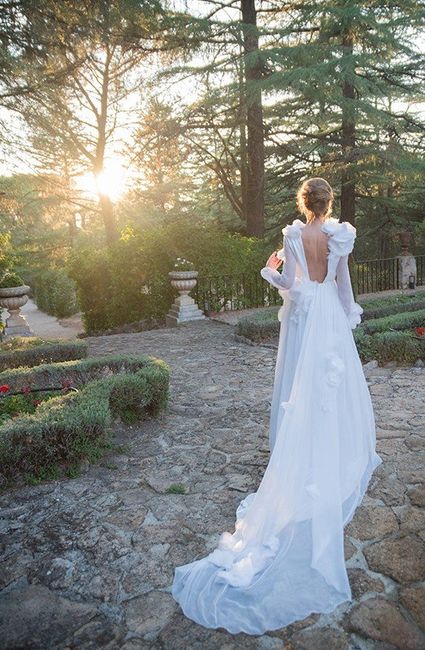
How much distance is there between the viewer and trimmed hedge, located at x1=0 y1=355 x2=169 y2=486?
4023 millimetres

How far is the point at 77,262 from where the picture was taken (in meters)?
13.6

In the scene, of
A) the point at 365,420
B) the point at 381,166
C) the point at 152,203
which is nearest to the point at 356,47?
the point at 381,166

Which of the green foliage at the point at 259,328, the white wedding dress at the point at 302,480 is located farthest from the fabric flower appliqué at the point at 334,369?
the green foliage at the point at 259,328

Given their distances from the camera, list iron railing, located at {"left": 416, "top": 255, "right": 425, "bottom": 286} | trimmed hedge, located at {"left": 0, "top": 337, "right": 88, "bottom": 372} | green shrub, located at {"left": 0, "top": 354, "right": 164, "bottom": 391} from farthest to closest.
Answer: iron railing, located at {"left": 416, "top": 255, "right": 425, "bottom": 286}, trimmed hedge, located at {"left": 0, "top": 337, "right": 88, "bottom": 372}, green shrub, located at {"left": 0, "top": 354, "right": 164, "bottom": 391}

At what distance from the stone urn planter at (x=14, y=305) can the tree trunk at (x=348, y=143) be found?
10.2 m

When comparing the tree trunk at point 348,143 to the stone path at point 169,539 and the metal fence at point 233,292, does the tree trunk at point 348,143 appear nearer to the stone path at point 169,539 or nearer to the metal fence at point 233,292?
the metal fence at point 233,292

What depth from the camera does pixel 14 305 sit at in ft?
38.4

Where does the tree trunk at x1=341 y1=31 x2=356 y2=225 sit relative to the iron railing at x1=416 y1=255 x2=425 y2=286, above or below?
above

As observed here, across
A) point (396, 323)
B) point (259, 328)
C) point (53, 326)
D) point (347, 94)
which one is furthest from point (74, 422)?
point (53, 326)

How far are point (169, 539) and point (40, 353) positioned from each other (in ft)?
16.9

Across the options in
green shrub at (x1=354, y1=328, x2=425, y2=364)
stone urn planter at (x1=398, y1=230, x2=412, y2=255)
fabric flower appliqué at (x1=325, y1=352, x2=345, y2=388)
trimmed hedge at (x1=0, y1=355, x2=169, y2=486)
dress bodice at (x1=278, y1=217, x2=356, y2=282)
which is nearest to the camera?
fabric flower appliqué at (x1=325, y1=352, x2=345, y2=388)

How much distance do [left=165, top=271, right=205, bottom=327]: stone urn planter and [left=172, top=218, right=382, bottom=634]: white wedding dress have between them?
8654 millimetres

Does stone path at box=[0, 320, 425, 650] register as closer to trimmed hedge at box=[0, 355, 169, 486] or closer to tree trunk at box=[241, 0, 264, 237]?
trimmed hedge at box=[0, 355, 169, 486]

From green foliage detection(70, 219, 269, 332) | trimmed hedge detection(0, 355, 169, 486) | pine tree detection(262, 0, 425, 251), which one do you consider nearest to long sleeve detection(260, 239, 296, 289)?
trimmed hedge detection(0, 355, 169, 486)
